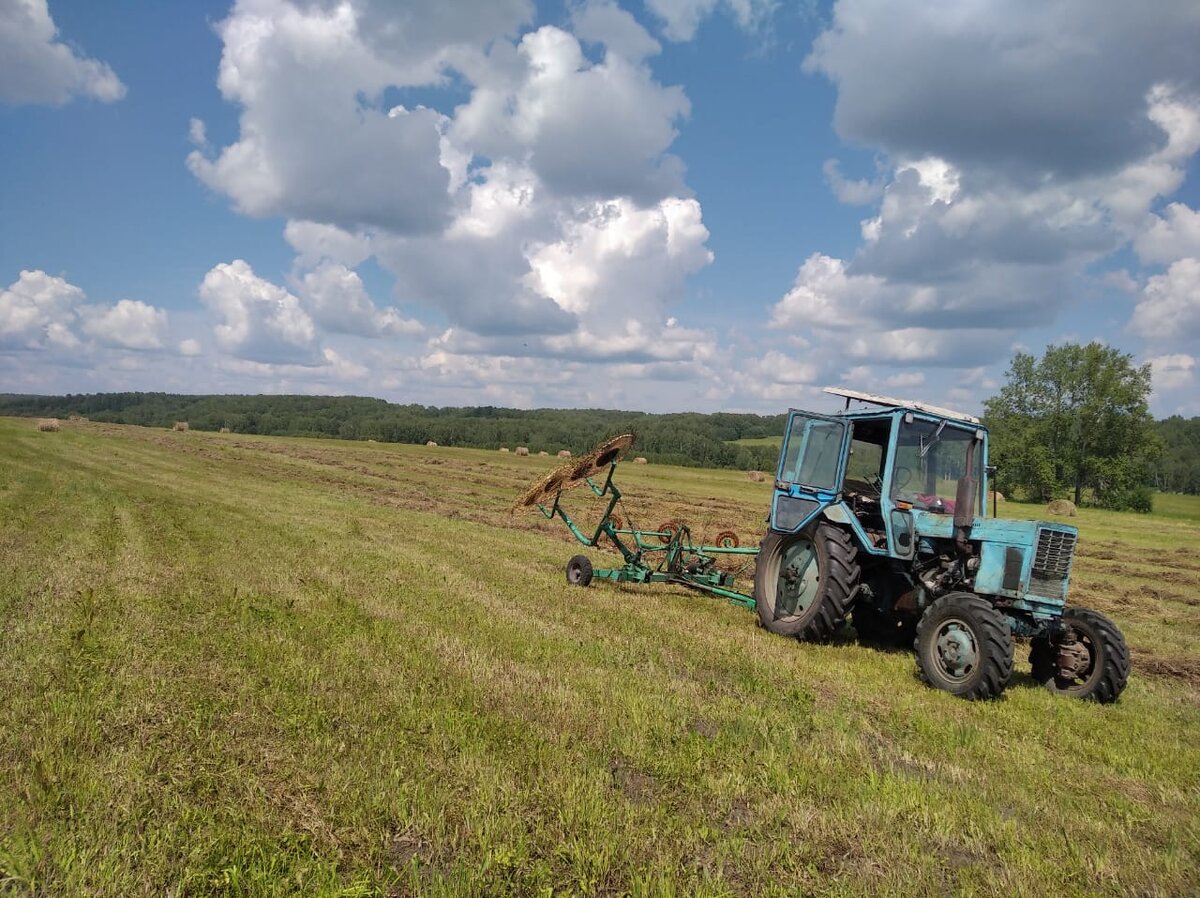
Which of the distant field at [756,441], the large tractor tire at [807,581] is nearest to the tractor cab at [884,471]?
the large tractor tire at [807,581]

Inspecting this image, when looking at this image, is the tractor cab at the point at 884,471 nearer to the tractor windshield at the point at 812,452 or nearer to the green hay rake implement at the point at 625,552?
the tractor windshield at the point at 812,452

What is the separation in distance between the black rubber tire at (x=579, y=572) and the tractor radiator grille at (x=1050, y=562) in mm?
5336

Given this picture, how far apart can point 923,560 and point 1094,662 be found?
64.7 inches

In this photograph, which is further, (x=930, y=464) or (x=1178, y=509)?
(x=1178, y=509)

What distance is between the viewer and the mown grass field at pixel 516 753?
10.2ft

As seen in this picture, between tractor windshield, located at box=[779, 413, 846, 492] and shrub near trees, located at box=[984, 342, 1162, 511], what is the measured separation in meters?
46.8

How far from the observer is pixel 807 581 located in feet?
26.1

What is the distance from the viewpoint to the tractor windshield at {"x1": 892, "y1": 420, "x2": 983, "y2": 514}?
750 cm

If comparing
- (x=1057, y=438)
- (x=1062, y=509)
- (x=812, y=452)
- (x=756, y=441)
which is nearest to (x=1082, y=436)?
(x=1057, y=438)

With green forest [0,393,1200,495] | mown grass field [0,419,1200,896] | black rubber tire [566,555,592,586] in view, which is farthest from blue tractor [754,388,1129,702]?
green forest [0,393,1200,495]

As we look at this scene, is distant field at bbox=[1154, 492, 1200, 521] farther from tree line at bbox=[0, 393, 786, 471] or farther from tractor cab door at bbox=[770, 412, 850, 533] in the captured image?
tractor cab door at bbox=[770, 412, 850, 533]

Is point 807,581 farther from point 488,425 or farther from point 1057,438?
point 488,425

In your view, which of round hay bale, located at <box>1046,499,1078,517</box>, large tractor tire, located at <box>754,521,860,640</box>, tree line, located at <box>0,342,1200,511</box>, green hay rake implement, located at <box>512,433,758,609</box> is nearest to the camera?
large tractor tire, located at <box>754,521,860,640</box>

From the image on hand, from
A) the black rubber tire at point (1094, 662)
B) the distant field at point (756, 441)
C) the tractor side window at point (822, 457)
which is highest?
the distant field at point (756, 441)
